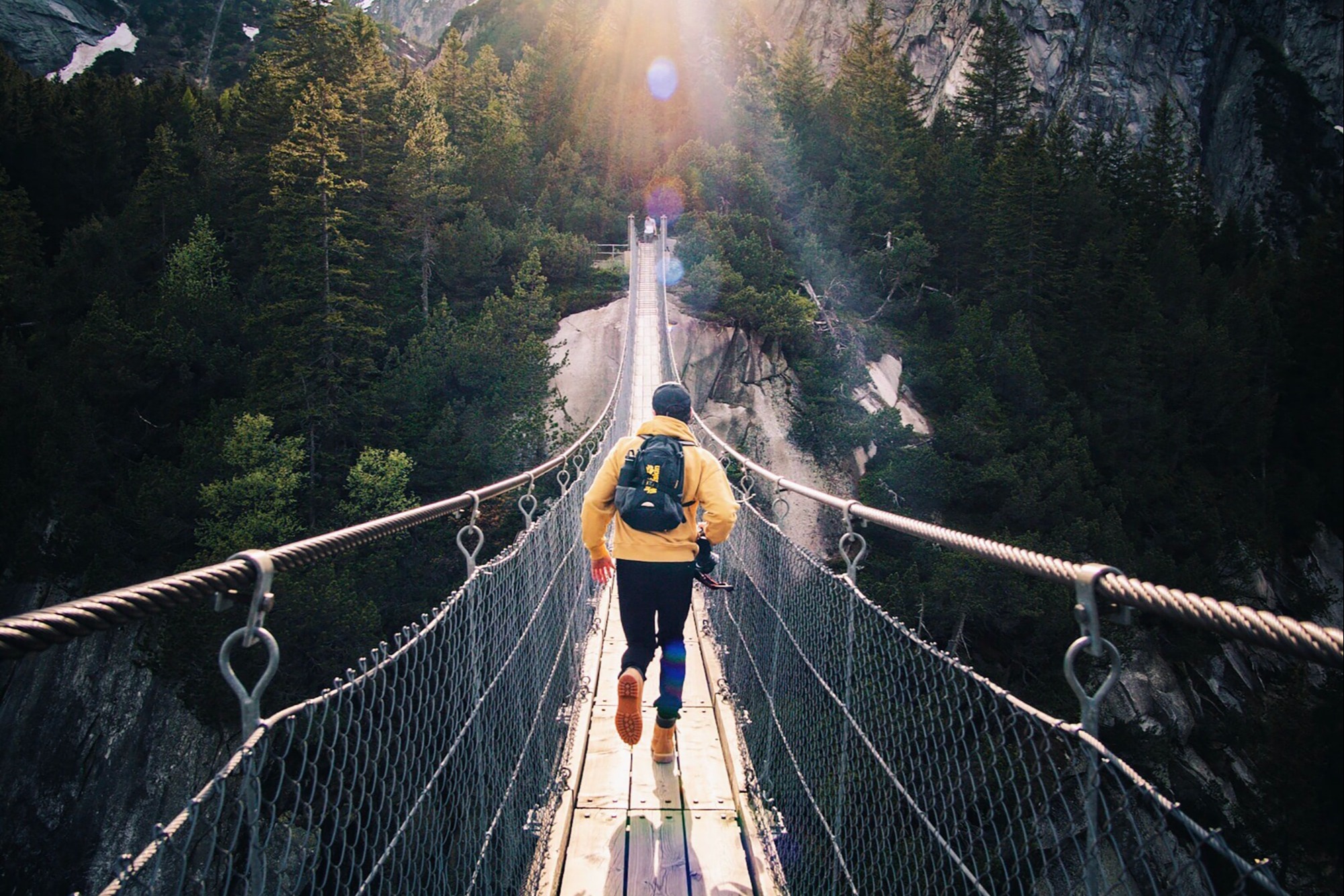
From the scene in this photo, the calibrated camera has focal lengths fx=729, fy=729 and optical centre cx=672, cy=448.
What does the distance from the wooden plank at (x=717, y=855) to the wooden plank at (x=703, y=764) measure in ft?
0.24

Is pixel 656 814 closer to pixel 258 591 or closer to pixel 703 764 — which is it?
pixel 703 764

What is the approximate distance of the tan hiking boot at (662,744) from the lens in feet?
9.73

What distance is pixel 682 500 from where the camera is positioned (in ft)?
8.59

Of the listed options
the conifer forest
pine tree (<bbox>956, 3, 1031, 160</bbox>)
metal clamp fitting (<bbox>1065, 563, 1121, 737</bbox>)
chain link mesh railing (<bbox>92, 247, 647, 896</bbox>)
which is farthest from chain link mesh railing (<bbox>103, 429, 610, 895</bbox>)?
pine tree (<bbox>956, 3, 1031, 160</bbox>)

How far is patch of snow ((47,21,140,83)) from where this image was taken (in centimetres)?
4144

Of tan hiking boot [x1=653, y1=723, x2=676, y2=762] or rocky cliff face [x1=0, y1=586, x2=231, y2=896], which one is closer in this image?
tan hiking boot [x1=653, y1=723, x2=676, y2=762]

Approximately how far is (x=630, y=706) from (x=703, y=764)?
0.61m

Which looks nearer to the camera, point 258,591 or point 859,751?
point 258,591

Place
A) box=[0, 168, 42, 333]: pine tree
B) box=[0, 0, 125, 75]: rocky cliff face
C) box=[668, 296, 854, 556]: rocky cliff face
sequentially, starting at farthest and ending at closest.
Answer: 1. box=[0, 0, 125, 75]: rocky cliff face
2. box=[0, 168, 42, 333]: pine tree
3. box=[668, 296, 854, 556]: rocky cliff face

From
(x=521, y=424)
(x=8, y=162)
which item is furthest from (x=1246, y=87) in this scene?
(x=8, y=162)

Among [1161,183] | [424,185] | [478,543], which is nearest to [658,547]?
[478,543]

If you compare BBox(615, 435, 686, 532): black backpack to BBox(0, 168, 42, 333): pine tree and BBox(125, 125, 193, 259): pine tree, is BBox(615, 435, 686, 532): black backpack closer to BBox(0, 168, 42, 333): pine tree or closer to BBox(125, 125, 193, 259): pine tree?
BBox(125, 125, 193, 259): pine tree

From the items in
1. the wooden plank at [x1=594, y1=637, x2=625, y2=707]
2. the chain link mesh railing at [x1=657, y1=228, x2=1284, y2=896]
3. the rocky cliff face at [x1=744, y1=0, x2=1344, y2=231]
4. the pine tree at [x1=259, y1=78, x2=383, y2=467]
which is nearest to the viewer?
Answer: the chain link mesh railing at [x1=657, y1=228, x2=1284, y2=896]

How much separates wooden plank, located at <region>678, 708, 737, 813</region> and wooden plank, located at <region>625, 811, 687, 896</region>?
0.15 metres
